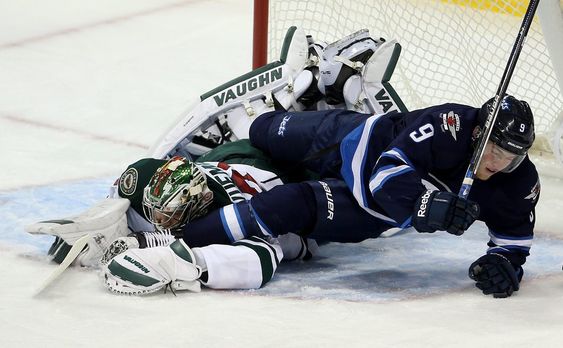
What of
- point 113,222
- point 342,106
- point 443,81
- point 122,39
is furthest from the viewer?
point 122,39

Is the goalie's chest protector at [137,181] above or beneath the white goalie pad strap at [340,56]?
beneath

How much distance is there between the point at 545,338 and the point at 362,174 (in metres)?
0.75

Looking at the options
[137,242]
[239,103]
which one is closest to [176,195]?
[137,242]

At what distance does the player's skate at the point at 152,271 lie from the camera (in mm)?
3039

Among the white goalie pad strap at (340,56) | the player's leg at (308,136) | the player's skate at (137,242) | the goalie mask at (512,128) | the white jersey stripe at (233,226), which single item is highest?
the goalie mask at (512,128)

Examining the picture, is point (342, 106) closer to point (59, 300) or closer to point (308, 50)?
point (308, 50)

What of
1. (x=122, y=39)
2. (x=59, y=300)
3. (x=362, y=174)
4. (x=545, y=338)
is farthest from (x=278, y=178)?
(x=122, y=39)

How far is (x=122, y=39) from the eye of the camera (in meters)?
6.11

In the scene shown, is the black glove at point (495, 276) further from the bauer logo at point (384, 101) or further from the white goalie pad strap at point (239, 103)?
the white goalie pad strap at point (239, 103)

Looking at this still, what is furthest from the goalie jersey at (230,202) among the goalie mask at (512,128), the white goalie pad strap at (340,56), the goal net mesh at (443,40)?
the goal net mesh at (443,40)

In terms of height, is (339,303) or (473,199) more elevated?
(473,199)

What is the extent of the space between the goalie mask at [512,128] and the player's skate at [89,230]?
40.1 inches

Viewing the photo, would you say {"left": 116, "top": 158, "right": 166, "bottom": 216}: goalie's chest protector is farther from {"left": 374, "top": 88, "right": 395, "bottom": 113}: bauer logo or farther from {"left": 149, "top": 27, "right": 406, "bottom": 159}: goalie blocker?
{"left": 374, "top": 88, "right": 395, "bottom": 113}: bauer logo

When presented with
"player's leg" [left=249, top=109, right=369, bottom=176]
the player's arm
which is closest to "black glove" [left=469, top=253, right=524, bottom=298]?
the player's arm
